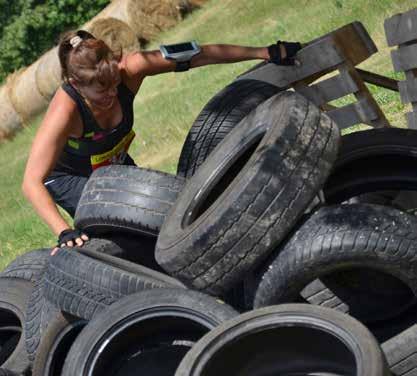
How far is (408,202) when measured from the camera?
6.60 meters

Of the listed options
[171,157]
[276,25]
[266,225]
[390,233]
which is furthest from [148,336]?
[276,25]

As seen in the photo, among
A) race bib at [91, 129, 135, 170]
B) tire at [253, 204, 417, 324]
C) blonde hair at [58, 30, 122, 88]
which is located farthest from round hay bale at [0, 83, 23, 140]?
tire at [253, 204, 417, 324]

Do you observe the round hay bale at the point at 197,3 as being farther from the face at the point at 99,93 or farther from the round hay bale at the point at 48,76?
the face at the point at 99,93

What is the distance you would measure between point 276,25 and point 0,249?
6.87m

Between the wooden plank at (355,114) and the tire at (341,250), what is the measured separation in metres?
2.94

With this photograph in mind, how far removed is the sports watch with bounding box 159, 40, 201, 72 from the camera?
7.32 metres

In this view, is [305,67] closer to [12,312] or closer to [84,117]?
[84,117]

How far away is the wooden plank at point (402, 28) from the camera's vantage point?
8391mm

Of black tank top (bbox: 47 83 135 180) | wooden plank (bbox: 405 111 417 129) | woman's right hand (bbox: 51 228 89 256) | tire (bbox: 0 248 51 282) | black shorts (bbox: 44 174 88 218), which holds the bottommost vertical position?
wooden plank (bbox: 405 111 417 129)

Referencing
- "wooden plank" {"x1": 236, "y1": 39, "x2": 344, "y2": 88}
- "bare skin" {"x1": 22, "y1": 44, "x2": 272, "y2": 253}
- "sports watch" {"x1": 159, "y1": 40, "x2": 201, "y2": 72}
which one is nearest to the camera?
"bare skin" {"x1": 22, "y1": 44, "x2": 272, "y2": 253}

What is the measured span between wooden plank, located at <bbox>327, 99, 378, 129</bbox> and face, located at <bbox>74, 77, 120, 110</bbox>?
7.86ft

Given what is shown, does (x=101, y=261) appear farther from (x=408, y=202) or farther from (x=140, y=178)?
(x=408, y=202)

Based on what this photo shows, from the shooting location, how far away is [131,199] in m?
6.32

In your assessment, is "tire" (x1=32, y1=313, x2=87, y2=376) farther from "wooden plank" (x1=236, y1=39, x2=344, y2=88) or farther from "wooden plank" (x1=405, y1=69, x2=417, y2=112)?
"wooden plank" (x1=405, y1=69, x2=417, y2=112)
